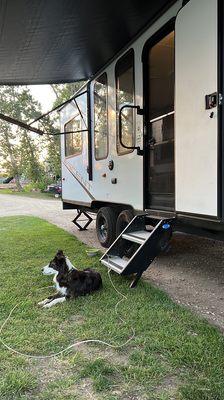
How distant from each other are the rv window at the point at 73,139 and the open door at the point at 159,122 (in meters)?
3.18

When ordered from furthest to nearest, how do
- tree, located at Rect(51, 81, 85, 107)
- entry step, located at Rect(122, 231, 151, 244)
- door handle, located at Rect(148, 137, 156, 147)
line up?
tree, located at Rect(51, 81, 85, 107) → door handle, located at Rect(148, 137, 156, 147) → entry step, located at Rect(122, 231, 151, 244)

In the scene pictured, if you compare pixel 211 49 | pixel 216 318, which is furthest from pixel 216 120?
pixel 216 318

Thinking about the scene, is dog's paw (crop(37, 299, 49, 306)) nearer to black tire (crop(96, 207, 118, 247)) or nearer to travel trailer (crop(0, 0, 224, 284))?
travel trailer (crop(0, 0, 224, 284))

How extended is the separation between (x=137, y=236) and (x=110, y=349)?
1838 millimetres

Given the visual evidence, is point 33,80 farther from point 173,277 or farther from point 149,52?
point 173,277

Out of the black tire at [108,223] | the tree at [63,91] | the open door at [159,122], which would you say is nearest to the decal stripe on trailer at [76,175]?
the black tire at [108,223]

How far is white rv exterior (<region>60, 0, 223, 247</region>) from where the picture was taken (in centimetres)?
355

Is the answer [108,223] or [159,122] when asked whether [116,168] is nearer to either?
[108,223]

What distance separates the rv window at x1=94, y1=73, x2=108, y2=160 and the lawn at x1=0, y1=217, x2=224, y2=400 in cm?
278

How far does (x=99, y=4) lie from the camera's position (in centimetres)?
451

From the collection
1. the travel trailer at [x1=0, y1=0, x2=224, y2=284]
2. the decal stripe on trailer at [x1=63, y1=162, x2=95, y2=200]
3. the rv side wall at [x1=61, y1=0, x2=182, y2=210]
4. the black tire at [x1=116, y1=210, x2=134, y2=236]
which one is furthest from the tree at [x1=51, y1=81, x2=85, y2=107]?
the black tire at [x1=116, y1=210, x2=134, y2=236]

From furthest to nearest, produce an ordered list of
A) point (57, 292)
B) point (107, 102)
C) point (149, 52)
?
point (107, 102)
point (149, 52)
point (57, 292)

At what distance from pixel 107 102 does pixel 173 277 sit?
3.05 metres

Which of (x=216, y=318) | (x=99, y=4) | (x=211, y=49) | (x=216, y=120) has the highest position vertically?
(x=99, y=4)
